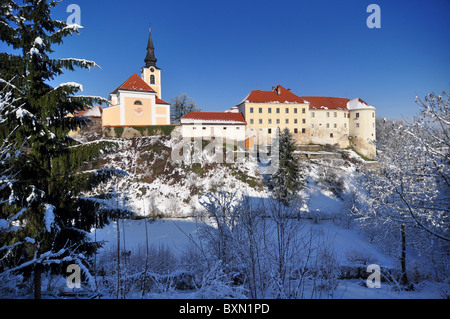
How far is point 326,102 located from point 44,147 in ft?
152

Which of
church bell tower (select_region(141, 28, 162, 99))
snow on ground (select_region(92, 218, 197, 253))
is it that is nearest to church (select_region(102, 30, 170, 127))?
church bell tower (select_region(141, 28, 162, 99))

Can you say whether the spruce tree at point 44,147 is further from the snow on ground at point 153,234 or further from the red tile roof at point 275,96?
the red tile roof at point 275,96

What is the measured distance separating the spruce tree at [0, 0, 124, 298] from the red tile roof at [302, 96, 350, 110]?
1669 inches

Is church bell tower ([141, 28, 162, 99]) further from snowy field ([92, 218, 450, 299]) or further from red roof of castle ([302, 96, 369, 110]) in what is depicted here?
snowy field ([92, 218, 450, 299])

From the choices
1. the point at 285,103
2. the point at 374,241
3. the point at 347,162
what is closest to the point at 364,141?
the point at 347,162

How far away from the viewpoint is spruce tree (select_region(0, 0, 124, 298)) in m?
5.95

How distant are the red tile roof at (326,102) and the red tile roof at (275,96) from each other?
3.36m

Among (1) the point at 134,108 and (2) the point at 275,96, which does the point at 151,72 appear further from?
(2) the point at 275,96

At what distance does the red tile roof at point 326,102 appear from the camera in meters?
44.2

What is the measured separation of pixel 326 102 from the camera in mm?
45375

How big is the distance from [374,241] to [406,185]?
9.32 meters

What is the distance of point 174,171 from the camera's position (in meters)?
29.5

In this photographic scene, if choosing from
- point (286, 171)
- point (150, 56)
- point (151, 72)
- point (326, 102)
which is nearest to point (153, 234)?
point (286, 171)

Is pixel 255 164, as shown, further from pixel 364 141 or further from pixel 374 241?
pixel 364 141
